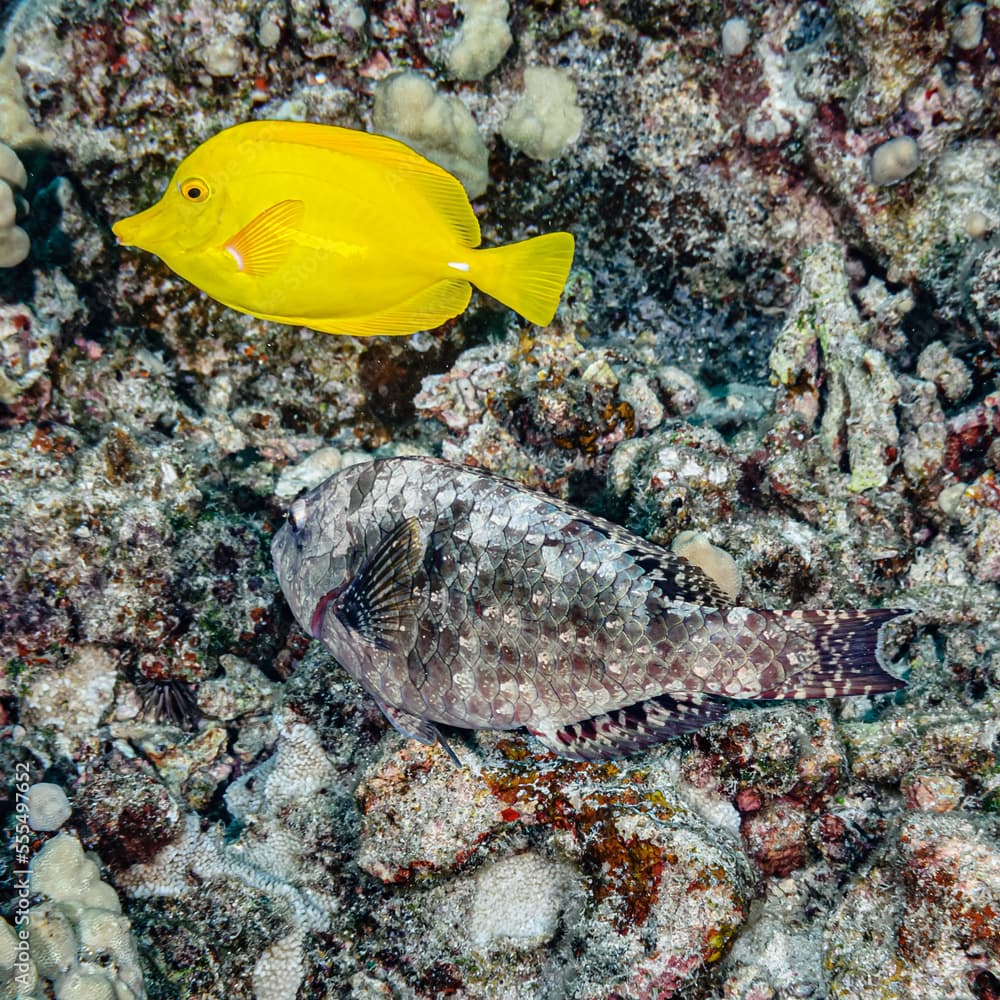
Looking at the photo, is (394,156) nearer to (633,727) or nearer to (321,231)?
(321,231)

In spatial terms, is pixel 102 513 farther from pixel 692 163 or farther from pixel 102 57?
pixel 692 163

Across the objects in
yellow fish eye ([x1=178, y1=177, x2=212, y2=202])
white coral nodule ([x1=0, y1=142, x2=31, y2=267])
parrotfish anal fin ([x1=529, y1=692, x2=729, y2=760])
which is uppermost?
white coral nodule ([x1=0, y1=142, x2=31, y2=267])

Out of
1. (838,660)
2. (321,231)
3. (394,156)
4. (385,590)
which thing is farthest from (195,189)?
(838,660)

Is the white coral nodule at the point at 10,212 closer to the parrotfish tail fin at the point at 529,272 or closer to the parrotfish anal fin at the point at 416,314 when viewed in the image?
the parrotfish anal fin at the point at 416,314

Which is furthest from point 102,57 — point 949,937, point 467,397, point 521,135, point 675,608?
point 949,937

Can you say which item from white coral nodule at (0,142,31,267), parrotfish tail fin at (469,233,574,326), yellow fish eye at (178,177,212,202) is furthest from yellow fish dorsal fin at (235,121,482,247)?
white coral nodule at (0,142,31,267)

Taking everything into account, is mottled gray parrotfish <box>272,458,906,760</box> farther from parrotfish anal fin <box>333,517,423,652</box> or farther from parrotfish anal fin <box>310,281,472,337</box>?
parrotfish anal fin <box>310,281,472,337</box>

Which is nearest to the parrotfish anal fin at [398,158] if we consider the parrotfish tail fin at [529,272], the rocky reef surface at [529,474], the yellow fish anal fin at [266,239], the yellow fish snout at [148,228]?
the parrotfish tail fin at [529,272]
